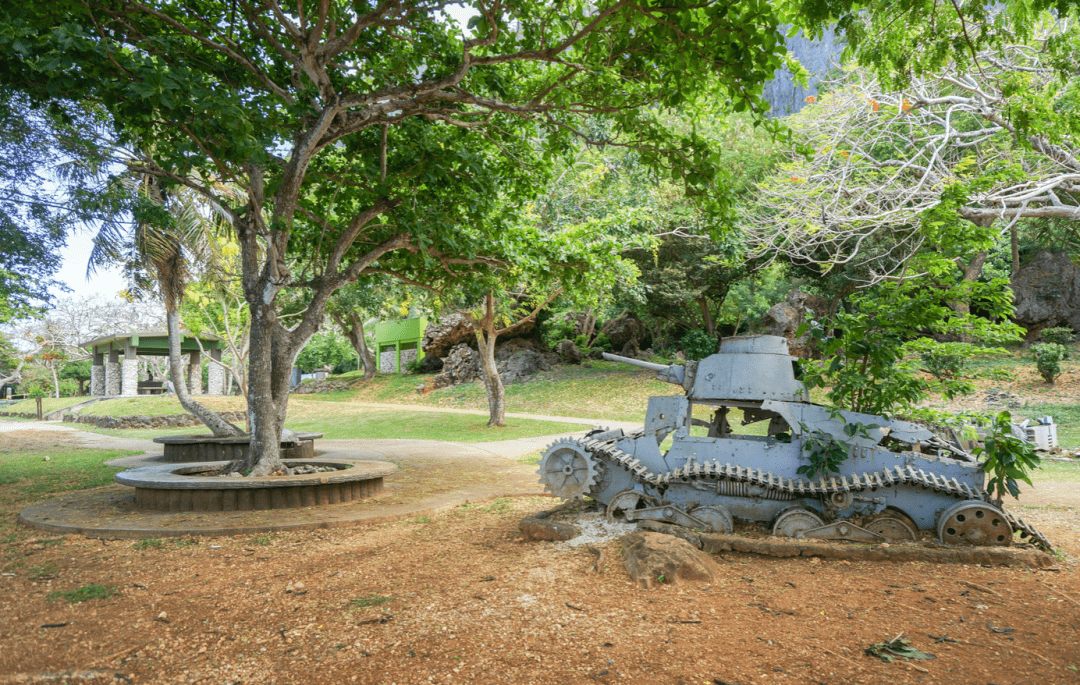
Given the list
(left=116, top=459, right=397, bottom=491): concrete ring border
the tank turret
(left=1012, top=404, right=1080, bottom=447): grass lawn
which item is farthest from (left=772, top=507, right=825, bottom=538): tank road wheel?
(left=1012, top=404, right=1080, bottom=447): grass lawn

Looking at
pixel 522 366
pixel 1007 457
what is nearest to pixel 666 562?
pixel 1007 457

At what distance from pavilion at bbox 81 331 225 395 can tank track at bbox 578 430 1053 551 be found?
26241mm

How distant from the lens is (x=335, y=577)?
498 cm

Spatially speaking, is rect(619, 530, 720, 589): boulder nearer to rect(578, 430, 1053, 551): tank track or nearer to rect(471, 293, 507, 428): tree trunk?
rect(578, 430, 1053, 551): tank track

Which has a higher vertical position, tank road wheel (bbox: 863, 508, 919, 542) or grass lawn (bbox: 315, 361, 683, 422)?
grass lawn (bbox: 315, 361, 683, 422)

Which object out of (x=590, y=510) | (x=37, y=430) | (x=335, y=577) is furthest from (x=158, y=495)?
(x=37, y=430)

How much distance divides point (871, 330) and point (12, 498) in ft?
36.9

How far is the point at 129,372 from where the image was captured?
99.3 feet

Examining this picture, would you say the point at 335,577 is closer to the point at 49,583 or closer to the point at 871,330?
the point at 49,583

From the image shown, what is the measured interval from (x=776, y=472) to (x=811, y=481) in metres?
0.34

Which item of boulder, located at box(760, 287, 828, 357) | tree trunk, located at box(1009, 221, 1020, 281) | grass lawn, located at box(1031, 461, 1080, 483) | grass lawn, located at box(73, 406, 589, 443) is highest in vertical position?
tree trunk, located at box(1009, 221, 1020, 281)

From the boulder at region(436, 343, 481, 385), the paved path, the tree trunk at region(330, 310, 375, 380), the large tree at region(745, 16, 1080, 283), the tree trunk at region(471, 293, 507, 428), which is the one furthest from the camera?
the tree trunk at region(330, 310, 375, 380)

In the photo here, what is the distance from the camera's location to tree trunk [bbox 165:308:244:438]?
12305mm

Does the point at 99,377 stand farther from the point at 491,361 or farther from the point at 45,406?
the point at 491,361
